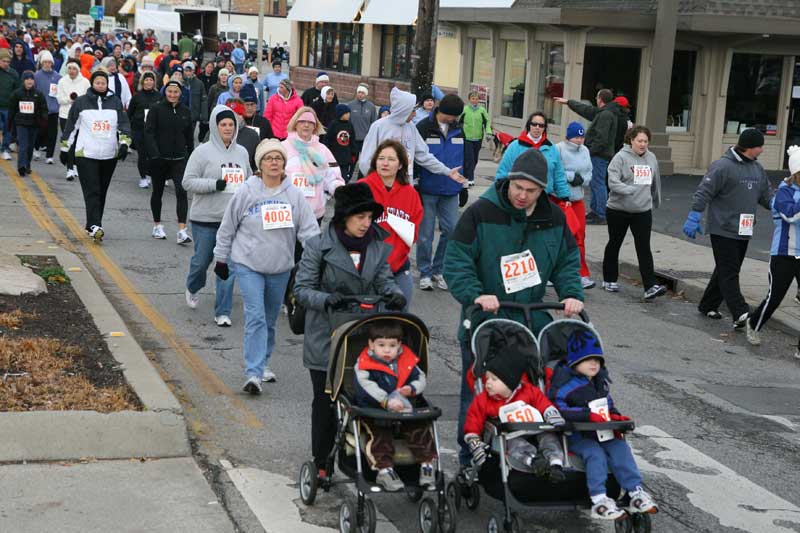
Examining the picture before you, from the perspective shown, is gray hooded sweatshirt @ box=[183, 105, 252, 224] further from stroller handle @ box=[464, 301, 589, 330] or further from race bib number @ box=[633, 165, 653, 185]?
stroller handle @ box=[464, 301, 589, 330]

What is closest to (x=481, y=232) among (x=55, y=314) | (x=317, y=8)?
(x=55, y=314)

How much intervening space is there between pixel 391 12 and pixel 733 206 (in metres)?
27.7

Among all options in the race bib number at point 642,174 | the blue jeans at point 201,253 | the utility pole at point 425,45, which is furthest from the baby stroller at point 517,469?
the utility pole at point 425,45

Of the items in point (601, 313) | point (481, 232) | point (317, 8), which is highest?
point (317, 8)

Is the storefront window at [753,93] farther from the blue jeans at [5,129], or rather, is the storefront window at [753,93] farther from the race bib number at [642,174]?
the blue jeans at [5,129]

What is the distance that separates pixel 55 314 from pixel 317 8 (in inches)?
1462

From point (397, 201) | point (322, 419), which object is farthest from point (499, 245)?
point (397, 201)

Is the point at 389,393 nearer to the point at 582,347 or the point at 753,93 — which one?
the point at 582,347

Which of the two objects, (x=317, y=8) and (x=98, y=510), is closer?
(x=98, y=510)

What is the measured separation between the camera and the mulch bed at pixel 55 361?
7.13 metres

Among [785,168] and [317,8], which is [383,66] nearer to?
[317,8]

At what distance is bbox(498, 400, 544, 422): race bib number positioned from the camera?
572cm

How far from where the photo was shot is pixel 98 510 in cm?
594

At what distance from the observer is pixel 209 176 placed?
418 inches
